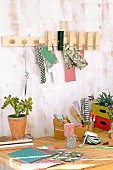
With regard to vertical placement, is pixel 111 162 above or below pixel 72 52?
below

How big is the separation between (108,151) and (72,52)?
30.9 inches

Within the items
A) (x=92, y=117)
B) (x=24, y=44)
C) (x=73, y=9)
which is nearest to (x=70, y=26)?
(x=73, y=9)

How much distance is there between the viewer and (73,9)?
2.54 m

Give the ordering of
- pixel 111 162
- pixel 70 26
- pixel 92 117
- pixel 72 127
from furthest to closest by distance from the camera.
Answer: pixel 70 26, pixel 92 117, pixel 72 127, pixel 111 162

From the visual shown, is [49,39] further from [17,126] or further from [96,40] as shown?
[17,126]

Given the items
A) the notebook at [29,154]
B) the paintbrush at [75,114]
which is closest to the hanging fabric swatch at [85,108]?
the paintbrush at [75,114]

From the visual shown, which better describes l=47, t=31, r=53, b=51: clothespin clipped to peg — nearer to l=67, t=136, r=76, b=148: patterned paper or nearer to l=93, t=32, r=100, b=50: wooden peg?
l=93, t=32, r=100, b=50: wooden peg

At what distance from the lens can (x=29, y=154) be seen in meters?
1.92

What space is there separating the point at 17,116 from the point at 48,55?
0.49 meters

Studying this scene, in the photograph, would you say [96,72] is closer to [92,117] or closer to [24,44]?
[92,117]

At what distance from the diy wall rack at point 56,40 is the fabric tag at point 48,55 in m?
0.03

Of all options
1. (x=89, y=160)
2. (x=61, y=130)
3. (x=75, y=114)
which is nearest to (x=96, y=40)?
(x=75, y=114)

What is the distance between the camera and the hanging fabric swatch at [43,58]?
2387 mm

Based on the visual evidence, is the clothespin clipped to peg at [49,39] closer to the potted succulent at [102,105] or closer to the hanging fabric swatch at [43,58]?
the hanging fabric swatch at [43,58]
